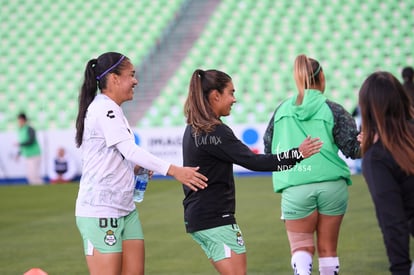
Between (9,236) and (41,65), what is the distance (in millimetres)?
14820

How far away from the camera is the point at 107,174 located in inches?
197

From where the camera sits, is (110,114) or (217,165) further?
(217,165)

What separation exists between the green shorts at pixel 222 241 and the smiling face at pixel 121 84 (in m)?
1.04

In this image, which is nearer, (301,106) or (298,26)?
(301,106)

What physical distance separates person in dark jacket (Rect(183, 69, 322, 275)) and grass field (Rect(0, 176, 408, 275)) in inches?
110

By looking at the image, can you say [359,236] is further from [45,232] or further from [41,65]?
[41,65]

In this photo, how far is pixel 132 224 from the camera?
5184mm

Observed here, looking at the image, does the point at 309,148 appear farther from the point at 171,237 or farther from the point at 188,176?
the point at 171,237

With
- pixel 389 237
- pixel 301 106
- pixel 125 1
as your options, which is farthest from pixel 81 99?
pixel 125 1

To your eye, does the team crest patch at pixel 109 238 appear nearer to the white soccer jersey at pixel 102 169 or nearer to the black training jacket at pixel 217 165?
the white soccer jersey at pixel 102 169

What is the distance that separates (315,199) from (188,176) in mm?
1460

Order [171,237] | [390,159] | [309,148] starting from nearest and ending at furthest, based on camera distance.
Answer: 1. [390,159]
2. [309,148]
3. [171,237]

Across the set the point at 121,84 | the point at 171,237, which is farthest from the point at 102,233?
the point at 171,237

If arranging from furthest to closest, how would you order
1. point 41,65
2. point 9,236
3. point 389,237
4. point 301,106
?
1. point 41,65
2. point 9,236
3. point 301,106
4. point 389,237
